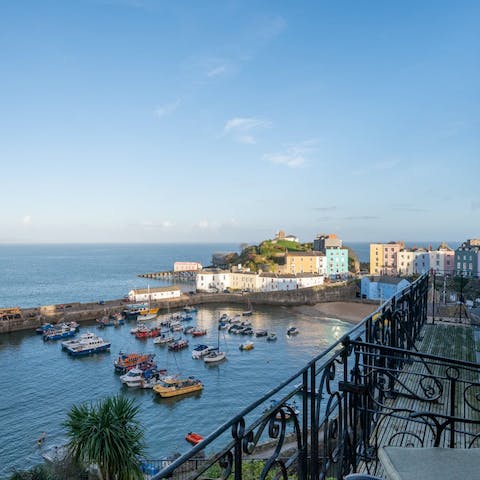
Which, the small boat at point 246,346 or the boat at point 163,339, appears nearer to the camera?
the small boat at point 246,346

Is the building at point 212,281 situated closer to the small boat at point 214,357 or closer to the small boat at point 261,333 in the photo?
the small boat at point 261,333

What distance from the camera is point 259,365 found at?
94.0 feet

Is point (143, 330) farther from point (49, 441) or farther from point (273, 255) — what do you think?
point (273, 255)

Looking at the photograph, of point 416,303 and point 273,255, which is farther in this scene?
point 273,255

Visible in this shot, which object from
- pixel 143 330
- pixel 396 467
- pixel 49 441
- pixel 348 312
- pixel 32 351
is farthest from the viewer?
pixel 348 312

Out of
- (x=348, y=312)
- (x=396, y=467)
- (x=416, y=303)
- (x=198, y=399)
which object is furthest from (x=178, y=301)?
(x=396, y=467)

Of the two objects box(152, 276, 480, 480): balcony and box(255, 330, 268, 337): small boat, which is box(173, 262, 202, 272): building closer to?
box(255, 330, 268, 337): small boat

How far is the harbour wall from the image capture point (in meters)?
48.9

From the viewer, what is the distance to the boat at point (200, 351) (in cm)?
3143

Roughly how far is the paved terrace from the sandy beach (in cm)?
4205

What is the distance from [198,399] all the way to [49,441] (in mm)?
7778

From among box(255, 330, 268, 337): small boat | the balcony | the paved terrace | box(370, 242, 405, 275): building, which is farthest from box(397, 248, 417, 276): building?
the balcony

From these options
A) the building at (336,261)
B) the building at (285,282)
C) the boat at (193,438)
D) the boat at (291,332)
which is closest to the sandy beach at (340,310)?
the building at (285,282)

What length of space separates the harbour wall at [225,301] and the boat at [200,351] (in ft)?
72.1
